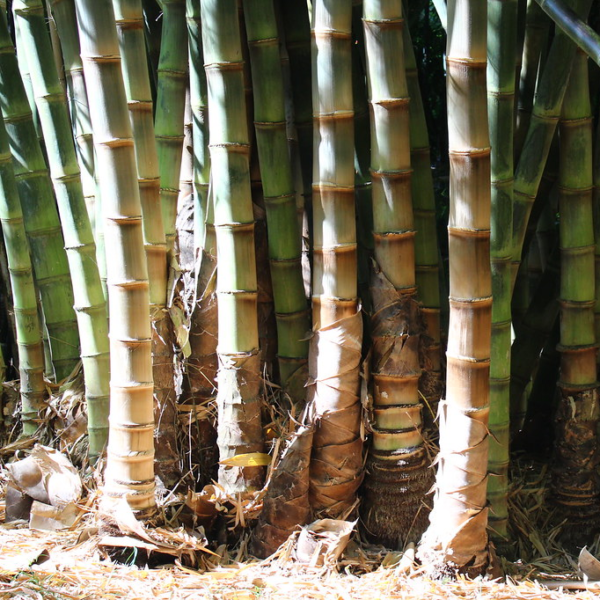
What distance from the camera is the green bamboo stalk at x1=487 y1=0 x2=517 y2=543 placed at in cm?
201

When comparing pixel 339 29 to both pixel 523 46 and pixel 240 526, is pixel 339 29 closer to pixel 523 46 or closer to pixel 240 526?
pixel 523 46

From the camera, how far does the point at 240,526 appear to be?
89.1 inches

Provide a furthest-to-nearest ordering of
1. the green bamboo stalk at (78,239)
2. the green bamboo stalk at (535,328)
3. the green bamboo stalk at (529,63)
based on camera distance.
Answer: the green bamboo stalk at (535,328)
the green bamboo stalk at (78,239)
the green bamboo stalk at (529,63)

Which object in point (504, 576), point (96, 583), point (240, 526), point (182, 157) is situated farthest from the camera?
point (182, 157)

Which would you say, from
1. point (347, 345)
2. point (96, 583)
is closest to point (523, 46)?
point (347, 345)

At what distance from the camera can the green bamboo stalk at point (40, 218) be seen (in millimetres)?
2436

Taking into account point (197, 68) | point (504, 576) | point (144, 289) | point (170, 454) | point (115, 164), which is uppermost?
point (197, 68)

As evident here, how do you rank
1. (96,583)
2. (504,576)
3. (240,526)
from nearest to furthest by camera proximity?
(96,583)
(504,576)
(240,526)

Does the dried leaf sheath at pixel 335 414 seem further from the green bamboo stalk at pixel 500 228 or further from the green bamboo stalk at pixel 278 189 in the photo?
the green bamboo stalk at pixel 500 228

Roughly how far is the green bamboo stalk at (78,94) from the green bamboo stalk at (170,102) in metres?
0.27

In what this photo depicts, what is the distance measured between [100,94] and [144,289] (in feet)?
1.73

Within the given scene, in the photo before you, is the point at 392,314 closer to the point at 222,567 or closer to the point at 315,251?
the point at 315,251

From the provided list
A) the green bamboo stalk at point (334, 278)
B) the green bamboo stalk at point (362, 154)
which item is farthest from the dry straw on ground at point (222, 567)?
the green bamboo stalk at point (362, 154)

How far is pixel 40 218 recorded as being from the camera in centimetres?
254
